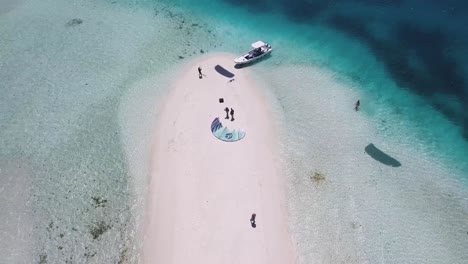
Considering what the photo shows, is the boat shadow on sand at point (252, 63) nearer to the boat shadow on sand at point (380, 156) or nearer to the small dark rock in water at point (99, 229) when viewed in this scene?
the boat shadow on sand at point (380, 156)

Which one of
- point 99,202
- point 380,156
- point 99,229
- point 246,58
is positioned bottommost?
point 99,229

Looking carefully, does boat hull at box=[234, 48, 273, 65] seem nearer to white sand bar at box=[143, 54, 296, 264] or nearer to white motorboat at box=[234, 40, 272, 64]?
white motorboat at box=[234, 40, 272, 64]

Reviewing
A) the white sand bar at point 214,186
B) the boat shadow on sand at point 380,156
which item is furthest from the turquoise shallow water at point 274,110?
the white sand bar at point 214,186

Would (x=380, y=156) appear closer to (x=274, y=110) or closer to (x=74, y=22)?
(x=274, y=110)

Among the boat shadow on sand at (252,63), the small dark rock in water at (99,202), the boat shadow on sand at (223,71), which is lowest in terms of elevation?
the small dark rock in water at (99,202)

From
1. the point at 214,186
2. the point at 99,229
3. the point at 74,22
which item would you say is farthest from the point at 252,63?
the point at 99,229

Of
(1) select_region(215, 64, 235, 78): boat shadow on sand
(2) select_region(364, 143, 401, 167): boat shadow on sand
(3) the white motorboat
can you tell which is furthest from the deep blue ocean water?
(1) select_region(215, 64, 235, 78): boat shadow on sand
